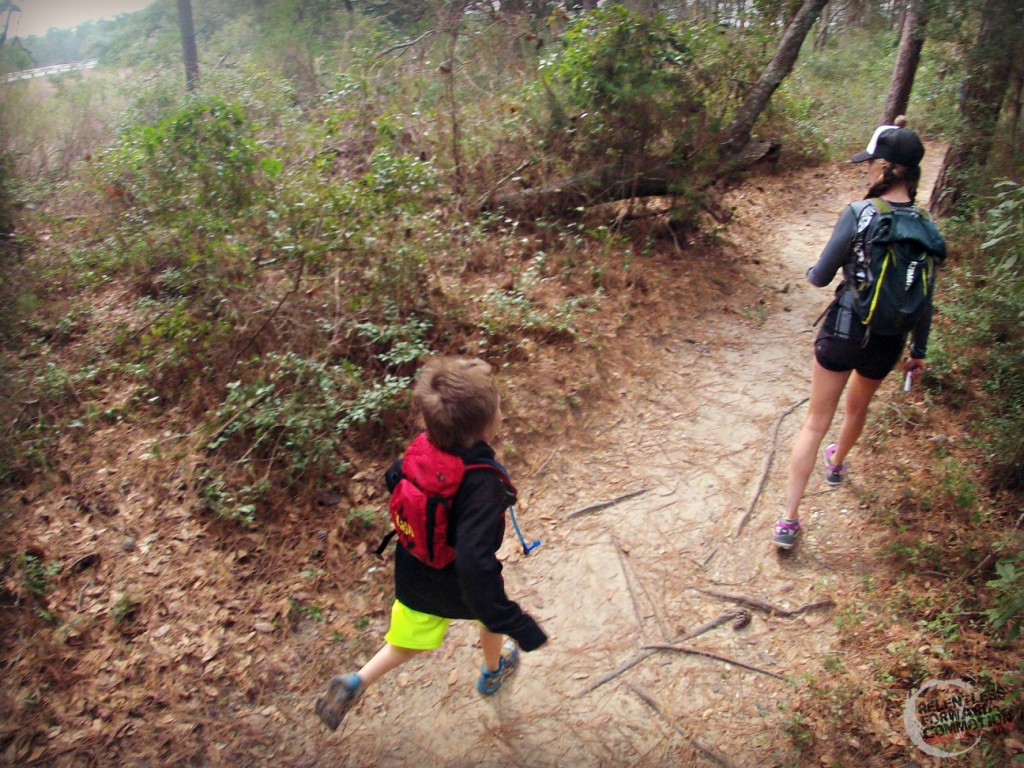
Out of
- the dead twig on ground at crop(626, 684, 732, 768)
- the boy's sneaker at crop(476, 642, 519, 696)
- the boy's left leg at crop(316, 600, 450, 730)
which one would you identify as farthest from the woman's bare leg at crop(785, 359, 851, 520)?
the boy's left leg at crop(316, 600, 450, 730)

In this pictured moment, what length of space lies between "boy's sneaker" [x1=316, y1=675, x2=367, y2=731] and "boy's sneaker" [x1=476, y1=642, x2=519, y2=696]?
2.32ft

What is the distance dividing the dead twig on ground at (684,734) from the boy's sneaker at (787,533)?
1.28 metres

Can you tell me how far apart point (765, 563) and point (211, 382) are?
4180 millimetres

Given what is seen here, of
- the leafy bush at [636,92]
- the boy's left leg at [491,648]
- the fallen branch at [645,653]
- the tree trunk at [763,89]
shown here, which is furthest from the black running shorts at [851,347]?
the tree trunk at [763,89]

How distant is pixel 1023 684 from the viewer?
256cm

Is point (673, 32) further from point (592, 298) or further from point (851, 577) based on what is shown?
point (851, 577)

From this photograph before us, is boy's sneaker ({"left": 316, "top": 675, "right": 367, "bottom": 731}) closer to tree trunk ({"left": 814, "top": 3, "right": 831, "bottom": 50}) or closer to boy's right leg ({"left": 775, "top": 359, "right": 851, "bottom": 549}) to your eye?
boy's right leg ({"left": 775, "top": 359, "right": 851, "bottom": 549})

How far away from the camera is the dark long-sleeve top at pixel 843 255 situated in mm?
3121

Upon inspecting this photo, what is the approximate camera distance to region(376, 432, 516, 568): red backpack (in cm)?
237

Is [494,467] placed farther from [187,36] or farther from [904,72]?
[187,36]

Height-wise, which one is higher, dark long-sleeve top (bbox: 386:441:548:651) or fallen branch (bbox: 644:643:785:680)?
dark long-sleeve top (bbox: 386:441:548:651)

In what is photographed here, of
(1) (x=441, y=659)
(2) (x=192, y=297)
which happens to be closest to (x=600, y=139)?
(2) (x=192, y=297)

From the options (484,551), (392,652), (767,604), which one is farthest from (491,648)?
(767,604)

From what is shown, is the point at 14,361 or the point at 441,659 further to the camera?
the point at 14,361
